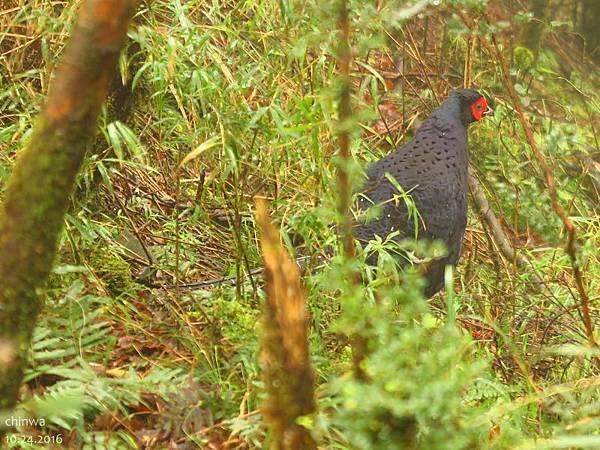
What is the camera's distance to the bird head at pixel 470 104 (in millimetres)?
5258

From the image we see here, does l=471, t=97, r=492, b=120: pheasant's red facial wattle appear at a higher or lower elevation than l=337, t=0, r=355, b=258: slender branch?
higher

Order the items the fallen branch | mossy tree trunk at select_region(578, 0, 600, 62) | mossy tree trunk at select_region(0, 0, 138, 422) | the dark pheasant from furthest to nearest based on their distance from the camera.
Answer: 1. mossy tree trunk at select_region(578, 0, 600, 62)
2. the fallen branch
3. the dark pheasant
4. mossy tree trunk at select_region(0, 0, 138, 422)

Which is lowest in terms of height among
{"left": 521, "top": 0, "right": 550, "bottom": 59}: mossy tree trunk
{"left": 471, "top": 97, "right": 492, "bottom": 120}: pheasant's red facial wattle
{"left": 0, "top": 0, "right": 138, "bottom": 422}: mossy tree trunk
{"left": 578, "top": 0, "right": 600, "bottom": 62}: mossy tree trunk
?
{"left": 0, "top": 0, "right": 138, "bottom": 422}: mossy tree trunk

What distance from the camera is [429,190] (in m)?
4.61

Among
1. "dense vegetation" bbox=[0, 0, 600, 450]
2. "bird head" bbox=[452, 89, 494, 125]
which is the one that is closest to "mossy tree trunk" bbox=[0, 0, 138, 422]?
"dense vegetation" bbox=[0, 0, 600, 450]

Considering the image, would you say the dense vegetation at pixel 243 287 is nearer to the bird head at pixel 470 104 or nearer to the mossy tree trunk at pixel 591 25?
the bird head at pixel 470 104

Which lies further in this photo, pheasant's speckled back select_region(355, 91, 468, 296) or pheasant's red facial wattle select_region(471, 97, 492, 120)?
pheasant's red facial wattle select_region(471, 97, 492, 120)

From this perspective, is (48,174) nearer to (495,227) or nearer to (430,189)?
(430,189)

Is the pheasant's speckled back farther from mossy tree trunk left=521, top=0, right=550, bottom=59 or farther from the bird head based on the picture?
mossy tree trunk left=521, top=0, right=550, bottom=59

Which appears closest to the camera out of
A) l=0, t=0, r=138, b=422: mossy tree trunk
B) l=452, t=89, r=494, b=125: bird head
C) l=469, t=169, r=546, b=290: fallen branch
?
l=0, t=0, r=138, b=422: mossy tree trunk

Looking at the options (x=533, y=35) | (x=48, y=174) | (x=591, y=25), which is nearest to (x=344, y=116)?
(x=48, y=174)

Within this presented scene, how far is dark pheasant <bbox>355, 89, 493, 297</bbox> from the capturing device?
4371 mm

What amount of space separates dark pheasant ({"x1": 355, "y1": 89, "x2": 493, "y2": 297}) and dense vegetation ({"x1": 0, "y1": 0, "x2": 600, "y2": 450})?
0.25 meters

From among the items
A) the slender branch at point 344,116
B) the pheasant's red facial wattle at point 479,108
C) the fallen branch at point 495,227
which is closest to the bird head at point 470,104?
the pheasant's red facial wattle at point 479,108
